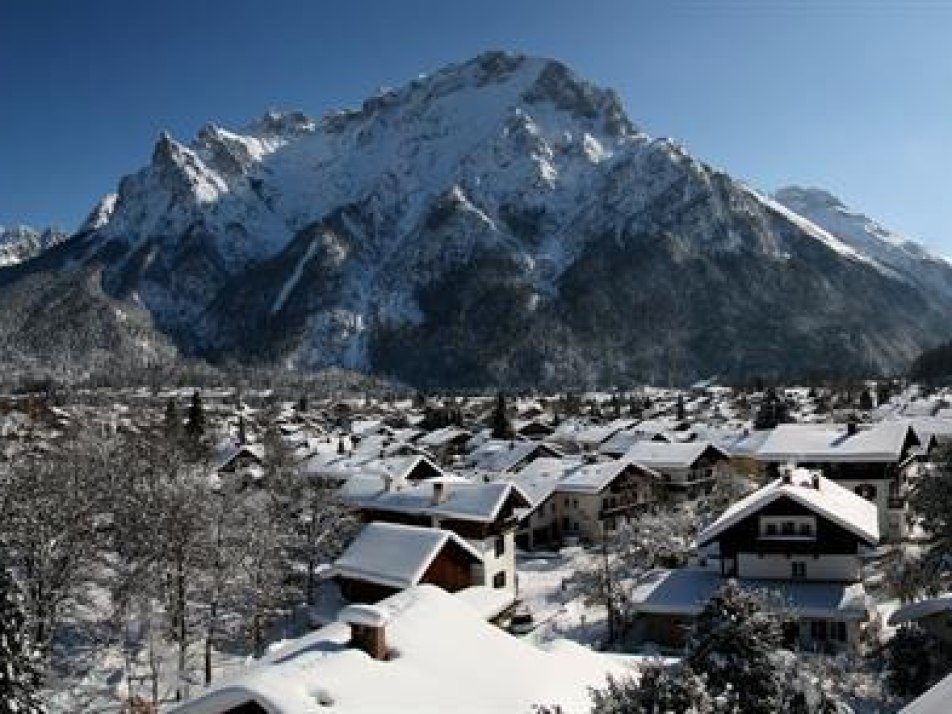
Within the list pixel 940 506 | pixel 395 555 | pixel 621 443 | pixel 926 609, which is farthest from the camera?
pixel 621 443

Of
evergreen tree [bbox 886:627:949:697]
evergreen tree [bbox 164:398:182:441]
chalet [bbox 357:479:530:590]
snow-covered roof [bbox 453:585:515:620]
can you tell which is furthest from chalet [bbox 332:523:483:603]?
evergreen tree [bbox 164:398:182:441]

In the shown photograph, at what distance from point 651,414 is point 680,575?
125 m

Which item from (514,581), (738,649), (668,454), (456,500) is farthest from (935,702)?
(668,454)

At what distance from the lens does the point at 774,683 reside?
17.0m

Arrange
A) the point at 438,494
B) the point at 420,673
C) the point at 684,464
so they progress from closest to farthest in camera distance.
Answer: the point at 420,673
the point at 438,494
the point at 684,464

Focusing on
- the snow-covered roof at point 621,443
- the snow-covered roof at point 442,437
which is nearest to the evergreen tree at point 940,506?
the snow-covered roof at point 621,443

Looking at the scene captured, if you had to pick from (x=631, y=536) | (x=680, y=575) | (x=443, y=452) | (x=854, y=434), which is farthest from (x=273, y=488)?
(x=443, y=452)

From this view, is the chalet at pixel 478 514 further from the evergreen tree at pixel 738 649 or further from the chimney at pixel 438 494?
the evergreen tree at pixel 738 649

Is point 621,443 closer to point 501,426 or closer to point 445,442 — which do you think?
point 501,426

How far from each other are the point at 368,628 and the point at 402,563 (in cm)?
2227

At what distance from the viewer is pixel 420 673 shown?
67.5 ft

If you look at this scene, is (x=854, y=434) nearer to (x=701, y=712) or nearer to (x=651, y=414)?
(x=701, y=712)

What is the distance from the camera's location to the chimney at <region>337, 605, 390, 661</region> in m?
20.9

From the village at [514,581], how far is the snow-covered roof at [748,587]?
0.46 ft
